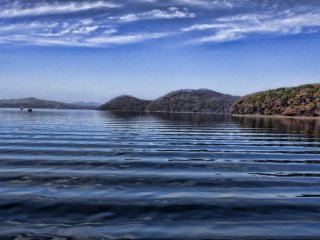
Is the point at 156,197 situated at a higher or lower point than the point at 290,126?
lower

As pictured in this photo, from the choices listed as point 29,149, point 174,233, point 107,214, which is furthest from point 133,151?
point 174,233

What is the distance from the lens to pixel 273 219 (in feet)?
34.7

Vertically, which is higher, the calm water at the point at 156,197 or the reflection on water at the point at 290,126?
the reflection on water at the point at 290,126

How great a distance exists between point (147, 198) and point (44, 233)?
4.28 m

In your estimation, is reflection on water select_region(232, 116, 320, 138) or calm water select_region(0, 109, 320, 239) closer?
calm water select_region(0, 109, 320, 239)

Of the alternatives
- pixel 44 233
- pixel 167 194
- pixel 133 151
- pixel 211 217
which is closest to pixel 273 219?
pixel 211 217

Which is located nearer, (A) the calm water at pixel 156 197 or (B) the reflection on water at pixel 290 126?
(A) the calm water at pixel 156 197

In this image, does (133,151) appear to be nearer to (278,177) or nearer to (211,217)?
(278,177)

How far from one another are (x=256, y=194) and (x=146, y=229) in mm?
5486

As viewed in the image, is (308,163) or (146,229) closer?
(146,229)

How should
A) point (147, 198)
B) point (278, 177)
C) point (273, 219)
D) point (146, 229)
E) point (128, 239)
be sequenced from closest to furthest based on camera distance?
point (128, 239) → point (146, 229) → point (273, 219) → point (147, 198) → point (278, 177)

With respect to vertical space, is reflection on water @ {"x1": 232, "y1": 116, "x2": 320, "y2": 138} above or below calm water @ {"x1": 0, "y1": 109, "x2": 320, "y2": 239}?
above

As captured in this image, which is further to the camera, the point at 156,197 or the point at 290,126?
the point at 290,126

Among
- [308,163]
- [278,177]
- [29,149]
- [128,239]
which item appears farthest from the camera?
[29,149]
